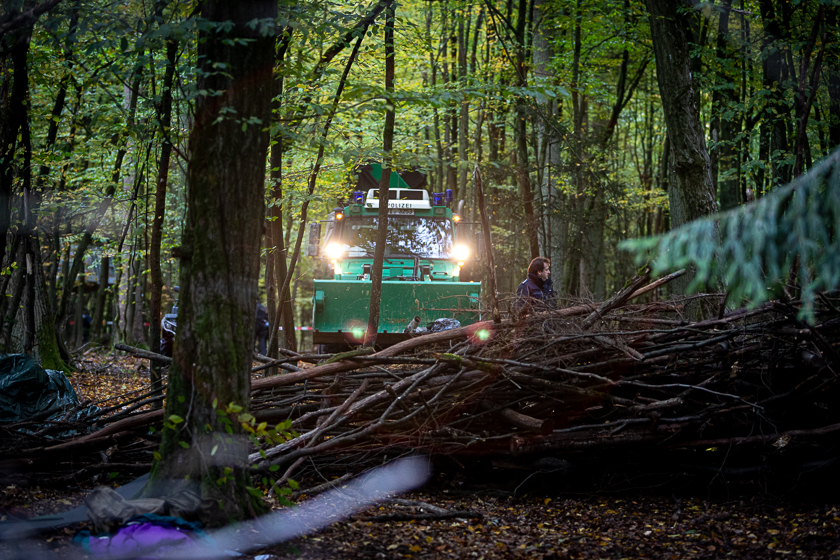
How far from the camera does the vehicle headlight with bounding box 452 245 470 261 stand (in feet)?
39.2

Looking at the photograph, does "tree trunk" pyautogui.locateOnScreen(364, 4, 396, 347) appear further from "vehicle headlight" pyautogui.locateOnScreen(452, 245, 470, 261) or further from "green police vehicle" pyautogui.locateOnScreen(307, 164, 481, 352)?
"vehicle headlight" pyautogui.locateOnScreen(452, 245, 470, 261)

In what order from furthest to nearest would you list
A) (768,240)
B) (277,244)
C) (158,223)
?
(277,244) < (158,223) < (768,240)

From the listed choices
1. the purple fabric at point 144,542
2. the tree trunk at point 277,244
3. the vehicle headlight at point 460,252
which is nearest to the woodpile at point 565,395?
the purple fabric at point 144,542

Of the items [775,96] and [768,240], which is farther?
[775,96]

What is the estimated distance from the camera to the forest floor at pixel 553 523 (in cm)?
396

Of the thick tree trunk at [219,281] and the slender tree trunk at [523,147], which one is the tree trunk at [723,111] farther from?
the thick tree trunk at [219,281]

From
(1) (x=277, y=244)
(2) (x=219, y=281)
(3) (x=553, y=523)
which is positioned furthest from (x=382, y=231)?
(2) (x=219, y=281)

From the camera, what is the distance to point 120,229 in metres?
14.6

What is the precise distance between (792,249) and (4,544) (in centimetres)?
437

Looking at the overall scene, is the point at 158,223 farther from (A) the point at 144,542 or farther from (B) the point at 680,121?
(B) the point at 680,121

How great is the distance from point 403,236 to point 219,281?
27.6 feet

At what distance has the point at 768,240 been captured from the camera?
9.31ft

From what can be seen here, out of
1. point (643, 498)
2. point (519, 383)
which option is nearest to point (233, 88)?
point (519, 383)

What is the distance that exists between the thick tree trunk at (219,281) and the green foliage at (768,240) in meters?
2.24
